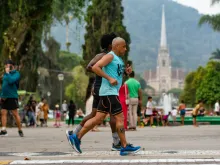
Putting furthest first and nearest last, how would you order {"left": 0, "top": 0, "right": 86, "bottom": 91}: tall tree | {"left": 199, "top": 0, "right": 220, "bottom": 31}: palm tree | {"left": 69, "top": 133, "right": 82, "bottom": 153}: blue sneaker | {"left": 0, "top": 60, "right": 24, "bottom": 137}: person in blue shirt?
{"left": 199, "top": 0, "right": 220, "bottom": 31}: palm tree
{"left": 0, "top": 0, "right": 86, "bottom": 91}: tall tree
{"left": 0, "top": 60, "right": 24, "bottom": 137}: person in blue shirt
{"left": 69, "top": 133, "right": 82, "bottom": 153}: blue sneaker

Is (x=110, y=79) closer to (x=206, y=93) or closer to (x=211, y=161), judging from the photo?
(x=211, y=161)

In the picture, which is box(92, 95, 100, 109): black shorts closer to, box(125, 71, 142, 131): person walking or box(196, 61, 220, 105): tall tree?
box(125, 71, 142, 131): person walking

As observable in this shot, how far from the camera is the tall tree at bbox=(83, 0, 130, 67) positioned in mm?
59375

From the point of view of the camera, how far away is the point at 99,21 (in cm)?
6031

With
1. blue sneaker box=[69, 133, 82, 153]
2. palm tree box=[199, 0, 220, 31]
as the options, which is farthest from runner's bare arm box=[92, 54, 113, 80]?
palm tree box=[199, 0, 220, 31]

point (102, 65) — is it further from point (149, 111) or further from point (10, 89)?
point (149, 111)

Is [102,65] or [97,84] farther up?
[102,65]

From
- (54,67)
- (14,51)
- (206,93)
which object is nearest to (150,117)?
(14,51)

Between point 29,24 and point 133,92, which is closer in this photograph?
point 133,92

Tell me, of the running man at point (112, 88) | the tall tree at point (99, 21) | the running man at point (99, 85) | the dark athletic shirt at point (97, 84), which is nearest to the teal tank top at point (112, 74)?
the running man at point (112, 88)

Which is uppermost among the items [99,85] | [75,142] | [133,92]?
[133,92]

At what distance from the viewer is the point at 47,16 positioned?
25188 mm

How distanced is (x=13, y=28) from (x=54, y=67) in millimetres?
29950

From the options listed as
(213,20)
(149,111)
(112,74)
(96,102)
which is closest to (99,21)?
(213,20)
